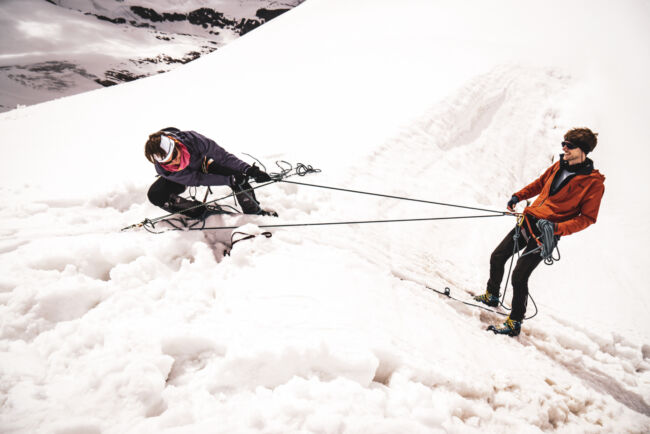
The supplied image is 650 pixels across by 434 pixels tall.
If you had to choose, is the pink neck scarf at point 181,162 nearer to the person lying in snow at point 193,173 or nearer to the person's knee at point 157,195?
the person lying in snow at point 193,173

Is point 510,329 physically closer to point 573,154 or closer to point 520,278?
point 520,278

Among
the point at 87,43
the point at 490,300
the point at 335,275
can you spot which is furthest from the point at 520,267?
the point at 87,43

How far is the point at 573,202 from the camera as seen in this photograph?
8.04ft

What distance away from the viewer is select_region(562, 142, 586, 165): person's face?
7.70ft

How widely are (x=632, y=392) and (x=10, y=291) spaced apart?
515 cm

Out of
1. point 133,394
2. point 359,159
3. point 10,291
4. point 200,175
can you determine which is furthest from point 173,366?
point 359,159

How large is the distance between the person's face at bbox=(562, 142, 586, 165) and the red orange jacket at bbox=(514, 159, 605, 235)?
68 millimetres

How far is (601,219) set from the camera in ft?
17.3

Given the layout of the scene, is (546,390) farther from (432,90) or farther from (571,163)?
(432,90)

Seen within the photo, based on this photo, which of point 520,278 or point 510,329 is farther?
point 510,329

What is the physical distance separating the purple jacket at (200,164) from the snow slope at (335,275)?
527mm

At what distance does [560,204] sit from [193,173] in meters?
3.49

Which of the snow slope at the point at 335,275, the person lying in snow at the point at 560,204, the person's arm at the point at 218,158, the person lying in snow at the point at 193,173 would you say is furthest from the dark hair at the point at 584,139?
the person's arm at the point at 218,158

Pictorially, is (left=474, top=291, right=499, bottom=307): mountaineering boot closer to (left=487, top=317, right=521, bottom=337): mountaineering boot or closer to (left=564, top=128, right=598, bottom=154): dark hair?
(left=487, top=317, right=521, bottom=337): mountaineering boot
